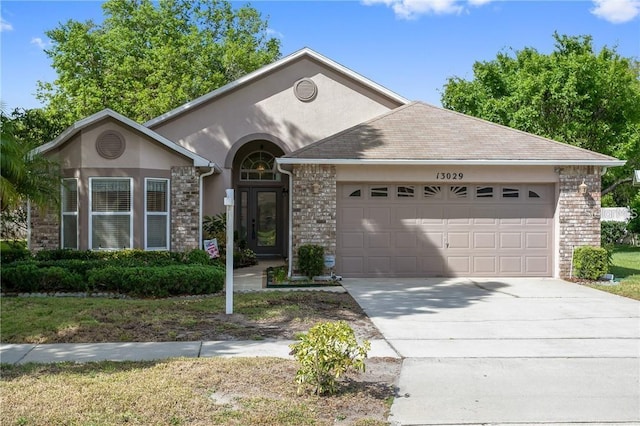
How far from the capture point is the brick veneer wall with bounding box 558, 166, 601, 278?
14.8 meters

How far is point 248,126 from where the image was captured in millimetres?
18859

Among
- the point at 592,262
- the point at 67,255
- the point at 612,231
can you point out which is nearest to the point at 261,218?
the point at 67,255

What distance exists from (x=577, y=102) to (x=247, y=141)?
13.9m

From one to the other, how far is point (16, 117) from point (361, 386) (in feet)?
60.4

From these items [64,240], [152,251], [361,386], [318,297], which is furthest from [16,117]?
[361,386]

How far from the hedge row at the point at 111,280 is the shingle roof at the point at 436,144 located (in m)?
3.96

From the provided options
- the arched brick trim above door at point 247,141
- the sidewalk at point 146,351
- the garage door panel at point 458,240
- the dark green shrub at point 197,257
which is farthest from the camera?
the arched brick trim above door at point 247,141

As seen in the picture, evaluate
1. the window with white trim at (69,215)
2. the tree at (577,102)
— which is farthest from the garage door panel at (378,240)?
the tree at (577,102)

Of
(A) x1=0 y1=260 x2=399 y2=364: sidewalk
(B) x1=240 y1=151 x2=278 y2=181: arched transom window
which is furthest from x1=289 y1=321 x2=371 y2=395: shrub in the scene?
(B) x1=240 y1=151 x2=278 y2=181: arched transom window

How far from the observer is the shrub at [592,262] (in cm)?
1426

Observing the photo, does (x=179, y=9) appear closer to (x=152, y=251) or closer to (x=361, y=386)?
(x=152, y=251)

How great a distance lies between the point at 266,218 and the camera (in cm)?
2153

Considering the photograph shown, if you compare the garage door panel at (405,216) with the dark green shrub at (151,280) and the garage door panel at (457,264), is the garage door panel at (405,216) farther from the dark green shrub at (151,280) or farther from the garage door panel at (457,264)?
the dark green shrub at (151,280)

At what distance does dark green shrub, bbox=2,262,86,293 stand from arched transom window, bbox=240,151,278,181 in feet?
33.5
